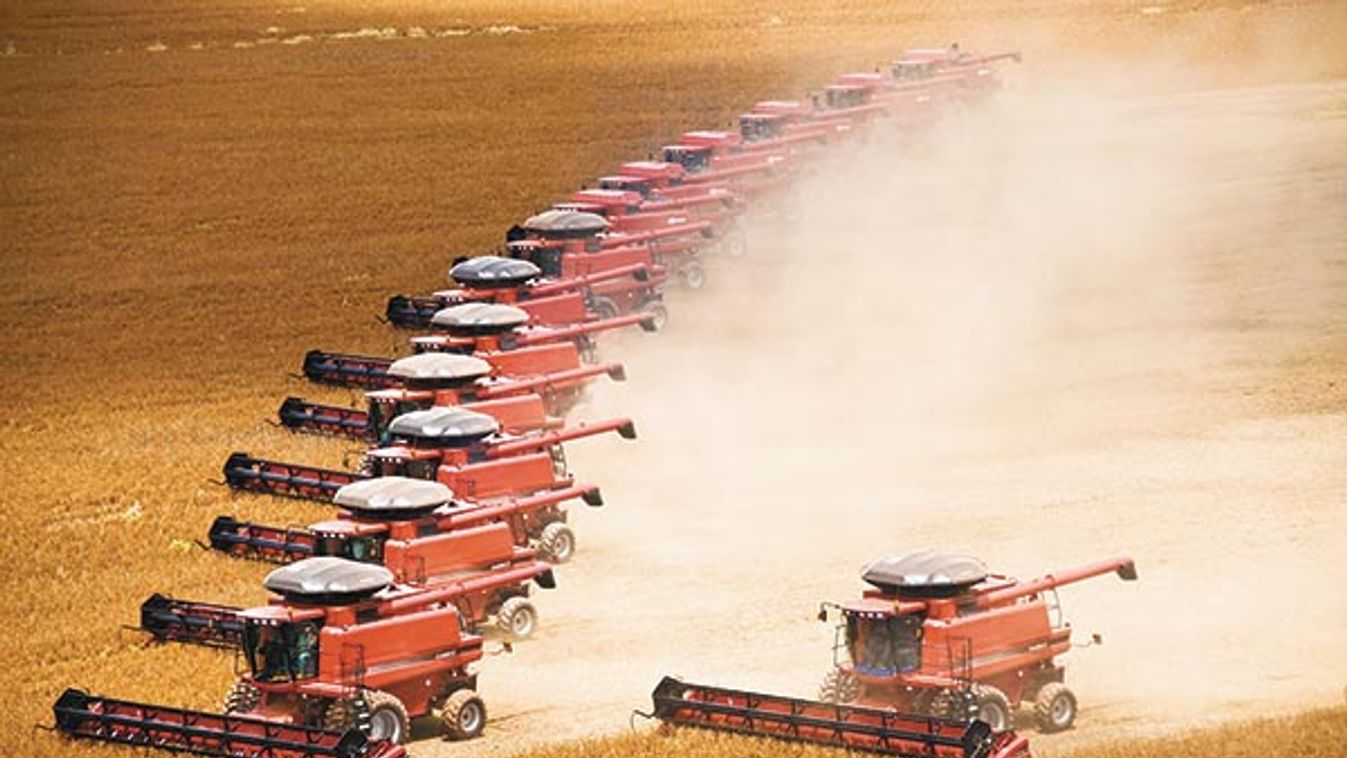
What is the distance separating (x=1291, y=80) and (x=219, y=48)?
42609 mm

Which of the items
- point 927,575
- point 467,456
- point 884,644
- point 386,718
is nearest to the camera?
point 927,575

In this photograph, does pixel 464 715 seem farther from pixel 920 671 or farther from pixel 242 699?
pixel 920 671

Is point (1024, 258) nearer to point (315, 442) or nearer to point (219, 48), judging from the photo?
point (315, 442)

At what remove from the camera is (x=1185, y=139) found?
8169 centimetres

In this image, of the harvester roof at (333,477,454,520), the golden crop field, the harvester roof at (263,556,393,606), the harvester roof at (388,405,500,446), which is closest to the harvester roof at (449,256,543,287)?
the golden crop field

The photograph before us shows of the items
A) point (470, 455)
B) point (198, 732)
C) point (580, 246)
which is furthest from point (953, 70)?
point (198, 732)

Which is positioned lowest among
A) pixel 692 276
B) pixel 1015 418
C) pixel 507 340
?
pixel 1015 418

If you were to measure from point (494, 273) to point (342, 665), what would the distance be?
23.4m

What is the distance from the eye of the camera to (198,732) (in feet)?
115

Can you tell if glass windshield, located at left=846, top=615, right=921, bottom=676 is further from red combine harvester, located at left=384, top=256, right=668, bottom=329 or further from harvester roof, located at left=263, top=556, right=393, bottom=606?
red combine harvester, located at left=384, top=256, right=668, bottom=329

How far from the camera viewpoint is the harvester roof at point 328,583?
35625 millimetres

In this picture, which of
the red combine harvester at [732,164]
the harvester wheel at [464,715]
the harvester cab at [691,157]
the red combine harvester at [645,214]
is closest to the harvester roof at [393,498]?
the harvester wheel at [464,715]

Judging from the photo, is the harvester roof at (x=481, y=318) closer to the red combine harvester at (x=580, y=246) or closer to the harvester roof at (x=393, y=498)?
the red combine harvester at (x=580, y=246)

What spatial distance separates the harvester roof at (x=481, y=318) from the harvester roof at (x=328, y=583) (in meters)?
17.8
